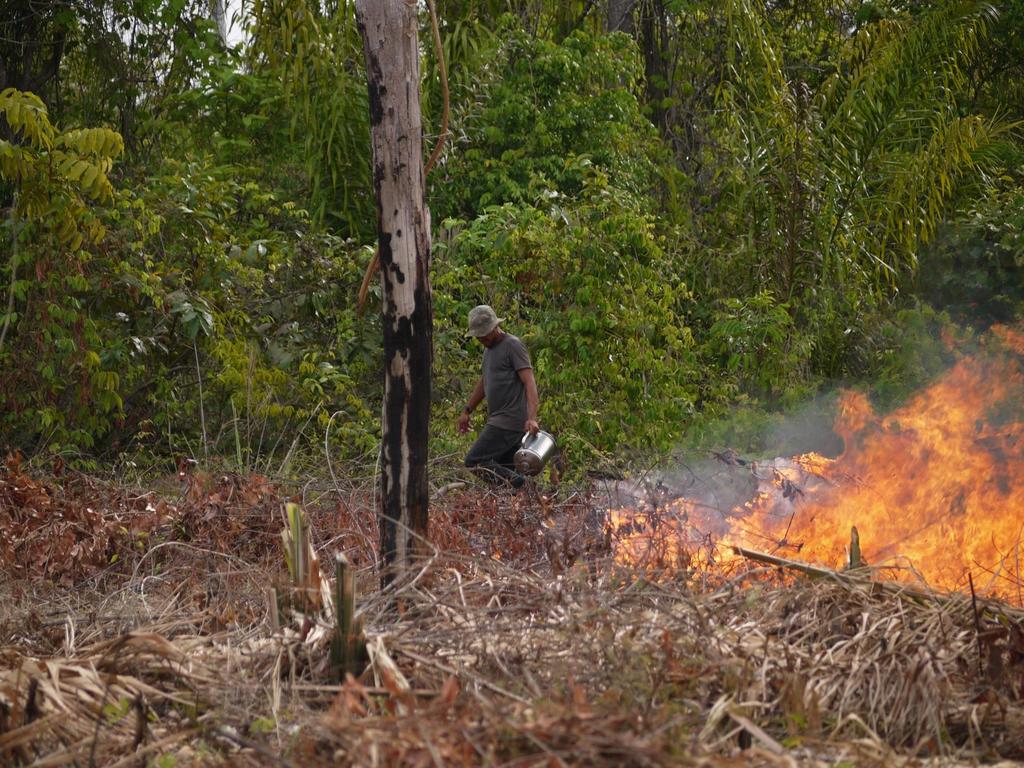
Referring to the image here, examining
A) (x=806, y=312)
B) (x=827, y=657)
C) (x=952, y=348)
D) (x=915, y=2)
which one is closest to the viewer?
(x=827, y=657)

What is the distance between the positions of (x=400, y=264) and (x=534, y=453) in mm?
2884

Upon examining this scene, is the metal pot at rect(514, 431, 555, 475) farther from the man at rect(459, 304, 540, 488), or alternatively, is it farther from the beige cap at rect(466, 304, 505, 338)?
the beige cap at rect(466, 304, 505, 338)

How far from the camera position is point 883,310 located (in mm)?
11250

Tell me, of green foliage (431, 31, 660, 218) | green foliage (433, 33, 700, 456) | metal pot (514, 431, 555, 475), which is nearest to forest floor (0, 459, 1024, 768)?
metal pot (514, 431, 555, 475)

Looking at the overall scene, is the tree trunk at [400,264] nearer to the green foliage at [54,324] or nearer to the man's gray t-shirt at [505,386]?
the man's gray t-shirt at [505,386]

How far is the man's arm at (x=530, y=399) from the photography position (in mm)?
7633

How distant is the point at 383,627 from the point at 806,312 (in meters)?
7.21

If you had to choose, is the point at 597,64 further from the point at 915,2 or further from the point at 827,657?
the point at 827,657

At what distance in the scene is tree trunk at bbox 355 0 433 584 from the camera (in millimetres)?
4820

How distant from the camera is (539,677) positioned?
3.83 metres

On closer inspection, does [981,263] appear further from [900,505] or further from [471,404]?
[471,404]

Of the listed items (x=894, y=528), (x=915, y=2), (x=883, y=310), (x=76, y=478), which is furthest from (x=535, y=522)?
(x=915, y=2)

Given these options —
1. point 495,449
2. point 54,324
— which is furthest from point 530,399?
point 54,324

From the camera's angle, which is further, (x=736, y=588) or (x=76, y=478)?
(x=76, y=478)
